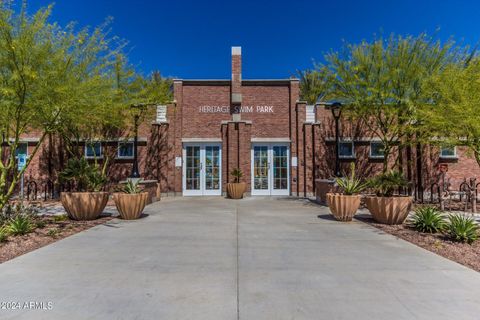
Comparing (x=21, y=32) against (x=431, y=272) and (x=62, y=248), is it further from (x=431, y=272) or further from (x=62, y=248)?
(x=431, y=272)

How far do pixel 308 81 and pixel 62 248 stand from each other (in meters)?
29.7

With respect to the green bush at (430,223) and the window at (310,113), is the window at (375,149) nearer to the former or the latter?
the window at (310,113)

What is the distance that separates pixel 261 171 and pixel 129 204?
878cm

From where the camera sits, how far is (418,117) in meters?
10.8

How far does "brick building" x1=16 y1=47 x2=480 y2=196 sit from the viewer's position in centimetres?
1569

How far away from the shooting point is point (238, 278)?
418 centimetres

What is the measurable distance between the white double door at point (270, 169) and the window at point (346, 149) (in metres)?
2.84

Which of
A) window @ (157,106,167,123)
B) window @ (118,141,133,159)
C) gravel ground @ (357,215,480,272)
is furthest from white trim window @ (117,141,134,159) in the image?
gravel ground @ (357,215,480,272)

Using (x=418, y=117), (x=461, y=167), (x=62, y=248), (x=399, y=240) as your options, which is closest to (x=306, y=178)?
(x=418, y=117)

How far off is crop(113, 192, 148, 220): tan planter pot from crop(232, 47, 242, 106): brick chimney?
8740 mm

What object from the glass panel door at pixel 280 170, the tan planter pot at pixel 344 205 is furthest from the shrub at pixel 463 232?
the glass panel door at pixel 280 170

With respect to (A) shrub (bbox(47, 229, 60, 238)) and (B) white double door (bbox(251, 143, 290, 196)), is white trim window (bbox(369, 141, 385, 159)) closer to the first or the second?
(B) white double door (bbox(251, 143, 290, 196))

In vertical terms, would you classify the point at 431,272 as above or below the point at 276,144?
below

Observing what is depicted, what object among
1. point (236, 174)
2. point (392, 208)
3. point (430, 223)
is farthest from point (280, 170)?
point (430, 223)
